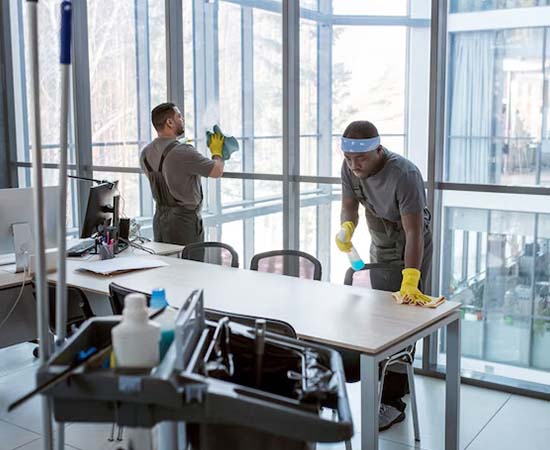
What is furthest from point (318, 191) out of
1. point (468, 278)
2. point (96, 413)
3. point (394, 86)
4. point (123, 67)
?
point (96, 413)

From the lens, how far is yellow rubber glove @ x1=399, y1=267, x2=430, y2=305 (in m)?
2.86

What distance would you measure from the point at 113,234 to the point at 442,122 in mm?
1939

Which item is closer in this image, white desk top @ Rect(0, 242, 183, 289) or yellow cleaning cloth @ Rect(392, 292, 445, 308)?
yellow cleaning cloth @ Rect(392, 292, 445, 308)

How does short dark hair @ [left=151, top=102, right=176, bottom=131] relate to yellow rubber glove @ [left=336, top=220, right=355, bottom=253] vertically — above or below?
above

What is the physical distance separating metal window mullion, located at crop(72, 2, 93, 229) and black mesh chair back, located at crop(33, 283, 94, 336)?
7.37 feet

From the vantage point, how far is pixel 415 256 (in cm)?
306

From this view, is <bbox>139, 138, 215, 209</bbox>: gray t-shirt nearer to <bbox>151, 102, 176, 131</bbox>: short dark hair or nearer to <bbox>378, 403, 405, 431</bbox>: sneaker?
<bbox>151, 102, 176, 131</bbox>: short dark hair

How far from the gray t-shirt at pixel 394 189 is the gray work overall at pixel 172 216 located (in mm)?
→ 1357

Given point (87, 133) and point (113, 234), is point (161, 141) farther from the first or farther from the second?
point (87, 133)

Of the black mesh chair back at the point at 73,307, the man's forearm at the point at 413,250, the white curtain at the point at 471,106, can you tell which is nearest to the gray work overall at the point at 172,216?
the black mesh chair back at the point at 73,307

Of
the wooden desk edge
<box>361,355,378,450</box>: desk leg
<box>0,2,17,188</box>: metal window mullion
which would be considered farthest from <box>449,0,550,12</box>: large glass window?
<box>0,2,17,188</box>: metal window mullion

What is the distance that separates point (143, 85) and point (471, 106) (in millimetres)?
2625

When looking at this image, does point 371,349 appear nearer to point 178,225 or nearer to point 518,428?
point 518,428

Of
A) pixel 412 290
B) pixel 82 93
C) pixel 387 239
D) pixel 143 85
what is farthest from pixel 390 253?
pixel 82 93
